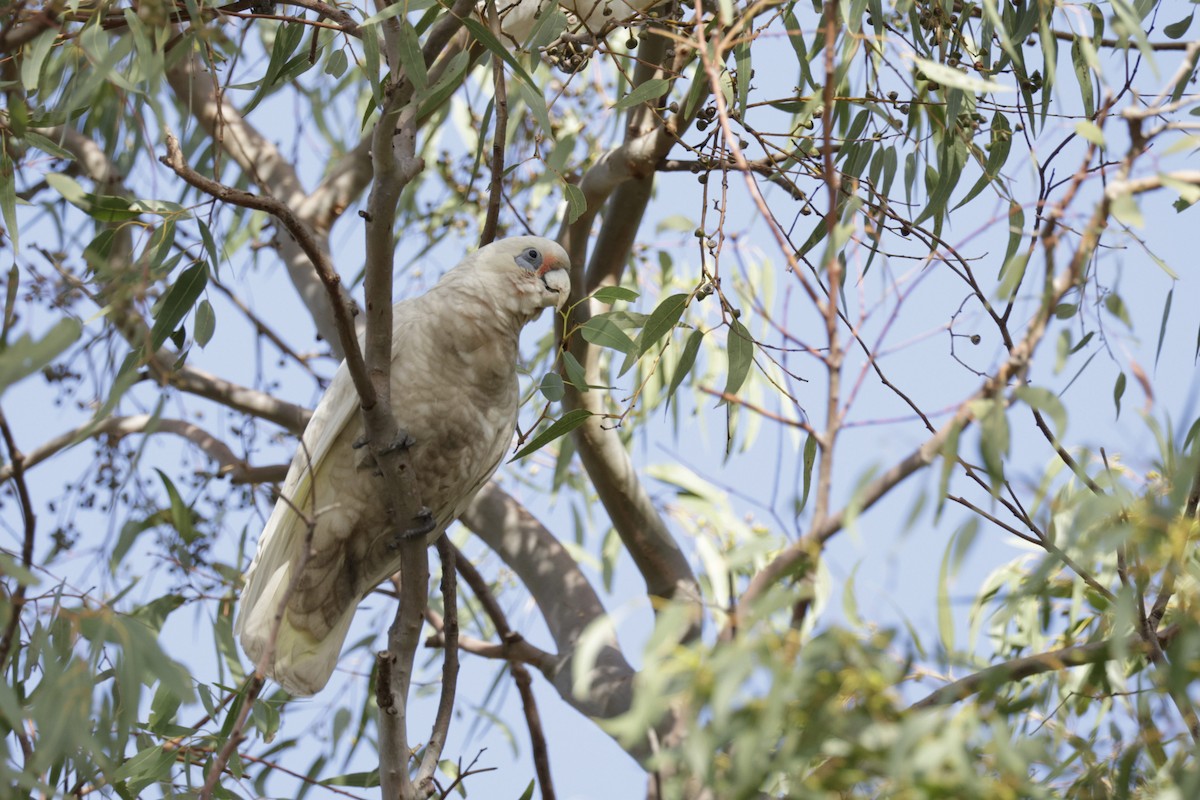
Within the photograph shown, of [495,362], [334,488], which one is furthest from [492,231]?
[334,488]

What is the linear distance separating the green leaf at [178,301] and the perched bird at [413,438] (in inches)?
15.8

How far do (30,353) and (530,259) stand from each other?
1.42 metres

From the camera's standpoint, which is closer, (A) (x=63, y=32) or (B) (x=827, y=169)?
(B) (x=827, y=169)

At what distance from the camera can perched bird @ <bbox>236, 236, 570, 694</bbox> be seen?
2.26 m

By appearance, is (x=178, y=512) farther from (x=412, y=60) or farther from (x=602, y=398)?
(x=412, y=60)

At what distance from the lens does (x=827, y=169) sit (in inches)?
39.8

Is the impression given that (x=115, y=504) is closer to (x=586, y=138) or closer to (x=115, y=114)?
(x=115, y=114)

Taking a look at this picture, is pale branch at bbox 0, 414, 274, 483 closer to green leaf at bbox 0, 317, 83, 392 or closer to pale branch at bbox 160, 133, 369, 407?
pale branch at bbox 160, 133, 369, 407

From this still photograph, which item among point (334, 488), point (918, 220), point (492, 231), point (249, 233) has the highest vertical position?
point (249, 233)

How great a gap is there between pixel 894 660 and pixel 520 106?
244 centimetres

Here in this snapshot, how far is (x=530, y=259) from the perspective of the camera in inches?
94.0

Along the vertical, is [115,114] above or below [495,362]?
above

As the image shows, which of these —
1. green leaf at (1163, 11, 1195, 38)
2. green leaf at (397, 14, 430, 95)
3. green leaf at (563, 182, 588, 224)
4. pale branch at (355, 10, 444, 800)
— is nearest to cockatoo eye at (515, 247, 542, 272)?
green leaf at (563, 182, 588, 224)

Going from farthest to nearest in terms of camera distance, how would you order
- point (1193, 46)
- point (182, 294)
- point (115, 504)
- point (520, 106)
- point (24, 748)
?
point (520, 106)
point (115, 504)
point (182, 294)
point (24, 748)
point (1193, 46)
